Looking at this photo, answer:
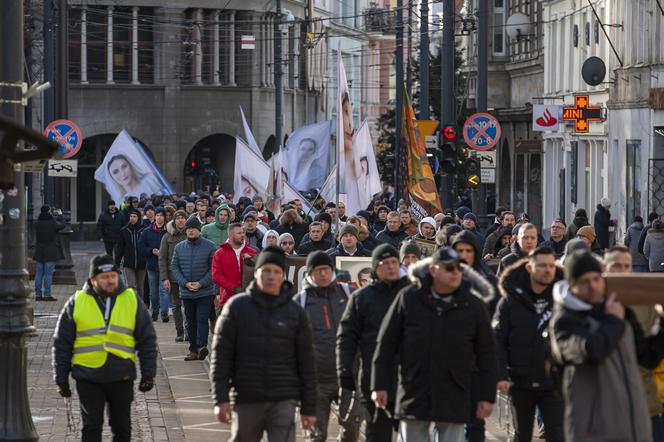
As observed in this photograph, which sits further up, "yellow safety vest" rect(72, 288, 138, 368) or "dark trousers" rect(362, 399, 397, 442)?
"yellow safety vest" rect(72, 288, 138, 368)

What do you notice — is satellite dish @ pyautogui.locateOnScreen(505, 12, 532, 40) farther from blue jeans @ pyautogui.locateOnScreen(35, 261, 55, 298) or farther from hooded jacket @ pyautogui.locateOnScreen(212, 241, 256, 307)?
hooded jacket @ pyautogui.locateOnScreen(212, 241, 256, 307)

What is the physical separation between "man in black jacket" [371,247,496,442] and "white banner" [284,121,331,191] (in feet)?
109

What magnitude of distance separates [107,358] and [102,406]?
1.13 feet

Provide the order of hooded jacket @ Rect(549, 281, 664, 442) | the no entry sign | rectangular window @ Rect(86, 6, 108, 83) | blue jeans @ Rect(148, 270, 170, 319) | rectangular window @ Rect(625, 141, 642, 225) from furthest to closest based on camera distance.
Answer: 1. rectangular window @ Rect(86, 6, 108, 83)
2. rectangular window @ Rect(625, 141, 642, 225)
3. the no entry sign
4. blue jeans @ Rect(148, 270, 170, 319)
5. hooded jacket @ Rect(549, 281, 664, 442)

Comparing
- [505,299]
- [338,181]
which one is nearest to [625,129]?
[338,181]

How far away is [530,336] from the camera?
457 inches

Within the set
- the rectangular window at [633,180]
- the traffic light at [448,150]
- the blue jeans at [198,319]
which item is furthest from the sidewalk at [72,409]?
the rectangular window at [633,180]

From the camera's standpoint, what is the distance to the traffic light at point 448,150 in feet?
108

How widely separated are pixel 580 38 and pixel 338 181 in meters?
25.0

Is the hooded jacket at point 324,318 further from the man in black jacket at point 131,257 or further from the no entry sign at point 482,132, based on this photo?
the no entry sign at point 482,132

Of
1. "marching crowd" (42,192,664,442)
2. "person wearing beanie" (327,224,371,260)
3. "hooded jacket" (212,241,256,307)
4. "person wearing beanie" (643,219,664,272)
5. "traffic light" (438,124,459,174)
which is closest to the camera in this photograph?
"marching crowd" (42,192,664,442)

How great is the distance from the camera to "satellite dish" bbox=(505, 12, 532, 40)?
53750mm

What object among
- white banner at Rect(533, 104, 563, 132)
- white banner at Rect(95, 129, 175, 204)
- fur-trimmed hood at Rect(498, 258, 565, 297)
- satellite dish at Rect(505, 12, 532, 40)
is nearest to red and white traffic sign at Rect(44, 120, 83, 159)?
white banner at Rect(533, 104, 563, 132)

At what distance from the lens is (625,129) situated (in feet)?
127
